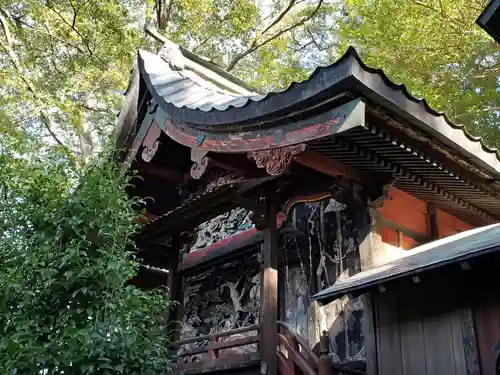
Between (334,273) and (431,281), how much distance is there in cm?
160

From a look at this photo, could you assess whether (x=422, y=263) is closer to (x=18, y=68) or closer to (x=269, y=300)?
(x=269, y=300)

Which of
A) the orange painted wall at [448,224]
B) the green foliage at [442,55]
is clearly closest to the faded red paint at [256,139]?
the orange painted wall at [448,224]

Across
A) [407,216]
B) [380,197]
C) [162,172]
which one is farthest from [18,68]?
[407,216]

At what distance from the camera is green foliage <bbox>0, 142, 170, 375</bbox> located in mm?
3881

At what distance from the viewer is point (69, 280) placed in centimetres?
414

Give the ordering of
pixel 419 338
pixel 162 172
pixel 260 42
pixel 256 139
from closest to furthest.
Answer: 1. pixel 419 338
2. pixel 256 139
3. pixel 162 172
4. pixel 260 42

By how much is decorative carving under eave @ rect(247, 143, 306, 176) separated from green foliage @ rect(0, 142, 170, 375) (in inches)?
55.8

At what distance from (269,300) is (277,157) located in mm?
1731

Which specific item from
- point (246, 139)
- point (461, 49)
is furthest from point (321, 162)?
point (461, 49)

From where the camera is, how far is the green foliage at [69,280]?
3881 millimetres

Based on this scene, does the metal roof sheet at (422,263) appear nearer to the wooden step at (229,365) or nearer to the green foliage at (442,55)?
the wooden step at (229,365)

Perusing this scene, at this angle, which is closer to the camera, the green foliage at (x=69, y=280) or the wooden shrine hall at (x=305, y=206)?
the green foliage at (x=69, y=280)

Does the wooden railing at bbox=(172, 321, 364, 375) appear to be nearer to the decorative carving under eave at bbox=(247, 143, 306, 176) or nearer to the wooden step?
the wooden step

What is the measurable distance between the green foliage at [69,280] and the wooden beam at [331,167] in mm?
1903
